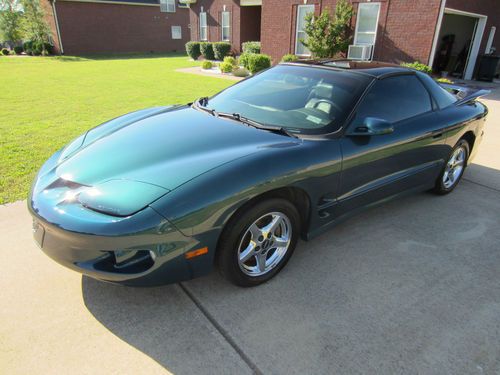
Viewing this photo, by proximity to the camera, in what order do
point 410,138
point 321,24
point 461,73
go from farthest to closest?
1. point 461,73
2. point 321,24
3. point 410,138

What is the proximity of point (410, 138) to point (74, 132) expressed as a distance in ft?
18.6

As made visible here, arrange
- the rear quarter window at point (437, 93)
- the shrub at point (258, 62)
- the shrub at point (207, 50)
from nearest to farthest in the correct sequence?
the rear quarter window at point (437, 93)
the shrub at point (258, 62)
the shrub at point (207, 50)

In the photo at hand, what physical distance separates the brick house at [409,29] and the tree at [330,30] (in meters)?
0.38

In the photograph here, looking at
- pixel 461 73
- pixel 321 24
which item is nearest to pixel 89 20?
pixel 321 24

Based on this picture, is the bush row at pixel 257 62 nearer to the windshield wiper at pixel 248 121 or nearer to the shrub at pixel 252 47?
the shrub at pixel 252 47

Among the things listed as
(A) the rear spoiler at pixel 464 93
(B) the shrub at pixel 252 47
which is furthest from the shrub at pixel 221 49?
(A) the rear spoiler at pixel 464 93

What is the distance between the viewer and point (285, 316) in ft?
7.97

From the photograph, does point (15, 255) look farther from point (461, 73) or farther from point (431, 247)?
point (461, 73)

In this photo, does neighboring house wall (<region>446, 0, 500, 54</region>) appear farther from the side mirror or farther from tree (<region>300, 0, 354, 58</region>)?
the side mirror

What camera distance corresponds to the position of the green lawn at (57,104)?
199 inches

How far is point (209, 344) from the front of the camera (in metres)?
2.19

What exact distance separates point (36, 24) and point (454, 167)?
34810 millimetres

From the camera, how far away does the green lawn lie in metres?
5.05

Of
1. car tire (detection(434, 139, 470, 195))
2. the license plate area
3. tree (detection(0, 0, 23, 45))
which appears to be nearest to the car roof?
car tire (detection(434, 139, 470, 195))
